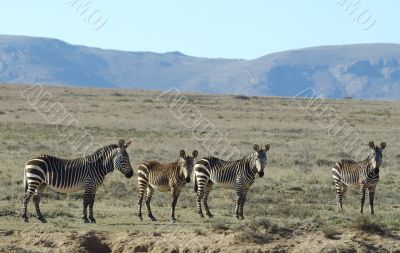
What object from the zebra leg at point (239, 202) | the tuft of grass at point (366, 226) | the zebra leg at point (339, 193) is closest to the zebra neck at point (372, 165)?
the zebra leg at point (339, 193)

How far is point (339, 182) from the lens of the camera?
21109 mm

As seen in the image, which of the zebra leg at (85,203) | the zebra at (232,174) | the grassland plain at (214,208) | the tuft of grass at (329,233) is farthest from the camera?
the zebra at (232,174)

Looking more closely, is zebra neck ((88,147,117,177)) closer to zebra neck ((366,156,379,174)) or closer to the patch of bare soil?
the patch of bare soil

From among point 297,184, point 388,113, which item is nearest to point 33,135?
point 297,184

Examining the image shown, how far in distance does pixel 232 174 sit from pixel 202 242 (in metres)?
4.19

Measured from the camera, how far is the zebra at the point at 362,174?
19.8 meters

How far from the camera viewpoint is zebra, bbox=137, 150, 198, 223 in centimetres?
1814

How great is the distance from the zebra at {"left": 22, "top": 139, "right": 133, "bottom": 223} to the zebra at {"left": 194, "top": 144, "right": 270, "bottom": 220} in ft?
7.94

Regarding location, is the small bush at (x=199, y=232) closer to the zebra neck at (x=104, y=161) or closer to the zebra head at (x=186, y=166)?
the zebra head at (x=186, y=166)

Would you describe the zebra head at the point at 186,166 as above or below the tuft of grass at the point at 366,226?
above

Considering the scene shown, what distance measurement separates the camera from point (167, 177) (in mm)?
18656

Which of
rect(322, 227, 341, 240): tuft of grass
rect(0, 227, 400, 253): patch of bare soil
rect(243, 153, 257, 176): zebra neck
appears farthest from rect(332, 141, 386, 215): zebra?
rect(322, 227, 341, 240): tuft of grass

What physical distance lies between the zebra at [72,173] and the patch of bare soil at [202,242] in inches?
66.8

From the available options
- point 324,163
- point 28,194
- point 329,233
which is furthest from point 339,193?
point 324,163
